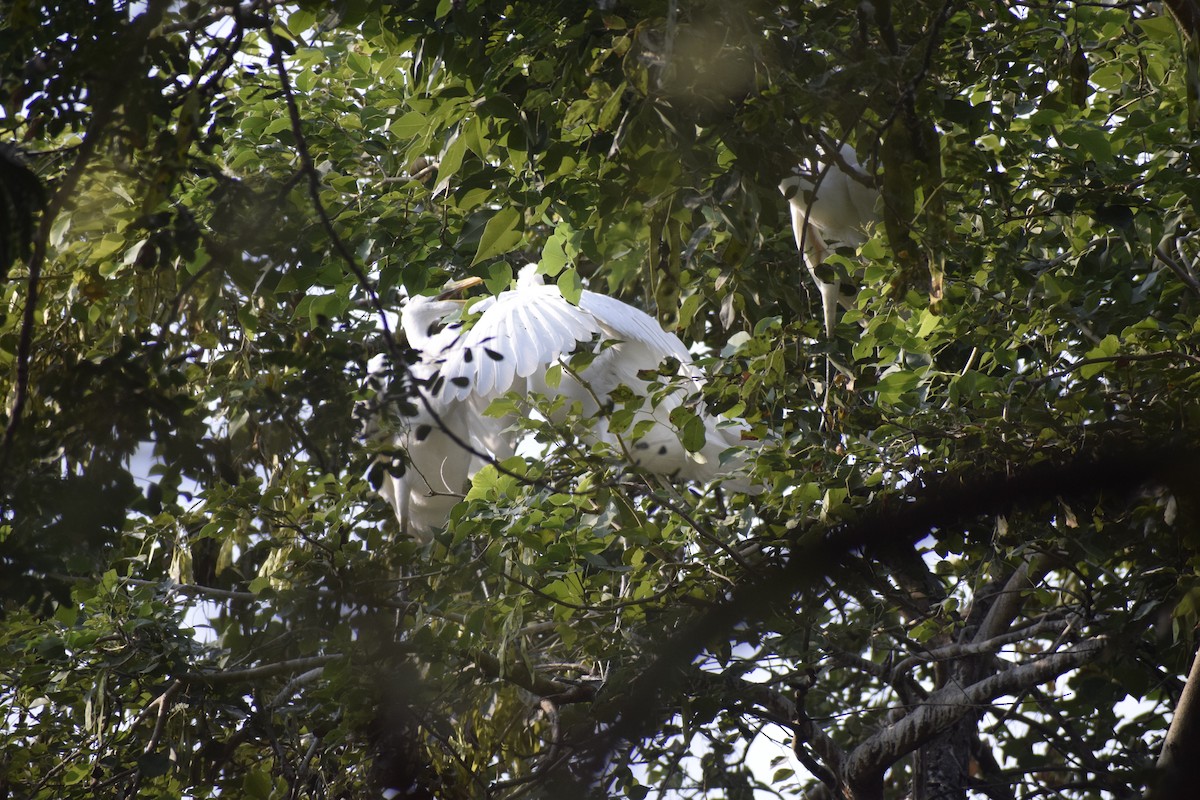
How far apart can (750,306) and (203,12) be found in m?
0.91

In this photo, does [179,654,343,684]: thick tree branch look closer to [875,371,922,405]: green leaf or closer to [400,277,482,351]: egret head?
[875,371,922,405]: green leaf

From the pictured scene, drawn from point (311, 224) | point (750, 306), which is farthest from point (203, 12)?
point (750, 306)

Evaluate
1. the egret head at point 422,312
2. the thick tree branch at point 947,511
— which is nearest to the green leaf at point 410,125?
the thick tree branch at point 947,511

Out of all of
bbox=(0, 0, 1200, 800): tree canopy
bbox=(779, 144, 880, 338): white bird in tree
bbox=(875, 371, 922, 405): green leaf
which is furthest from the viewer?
bbox=(779, 144, 880, 338): white bird in tree

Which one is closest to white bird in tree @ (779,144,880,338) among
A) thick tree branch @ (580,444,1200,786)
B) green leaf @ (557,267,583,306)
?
green leaf @ (557,267,583,306)

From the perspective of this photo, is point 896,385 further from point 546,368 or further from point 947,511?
point 947,511

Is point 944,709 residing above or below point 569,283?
below

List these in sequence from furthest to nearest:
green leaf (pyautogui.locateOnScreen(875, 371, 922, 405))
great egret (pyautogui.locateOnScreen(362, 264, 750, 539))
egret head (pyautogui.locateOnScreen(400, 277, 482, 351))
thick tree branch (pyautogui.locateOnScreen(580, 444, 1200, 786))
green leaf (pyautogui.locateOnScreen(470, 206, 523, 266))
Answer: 1. egret head (pyautogui.locateOnScreen(400, 277, 482, 351))
2. great egret (pyautogui.locateOnScreen(362, 264, 750, 539))
3. green leaf (pyautogui.locateOnScreen(875, 371, 922, 405))
4. green leaf (pyautogui.locateOnScreen(470, 206, 523, 266))
5. thick tree branch (pyautogui.locateOnScreen(580, 444, 1200, 786))

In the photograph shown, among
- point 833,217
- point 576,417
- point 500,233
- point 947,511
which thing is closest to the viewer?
Result: point 947,511

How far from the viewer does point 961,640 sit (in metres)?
3.08

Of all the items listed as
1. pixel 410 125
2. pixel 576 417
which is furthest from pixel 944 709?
pixel 410 125

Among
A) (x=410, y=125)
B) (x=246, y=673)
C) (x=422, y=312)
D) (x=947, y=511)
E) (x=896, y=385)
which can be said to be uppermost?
(x=422, y=312)

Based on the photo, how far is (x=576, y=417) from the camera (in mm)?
2443

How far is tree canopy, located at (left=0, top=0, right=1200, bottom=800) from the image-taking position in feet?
4.78
